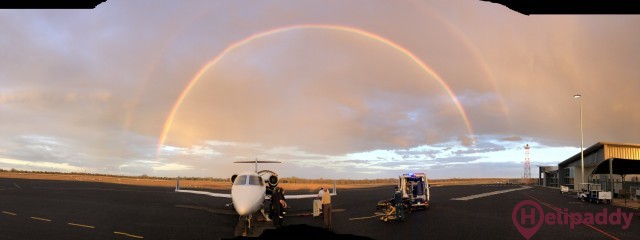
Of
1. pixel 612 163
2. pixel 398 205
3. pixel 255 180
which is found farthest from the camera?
pixel 612 163

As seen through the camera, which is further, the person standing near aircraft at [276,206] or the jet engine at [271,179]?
the jet engine at [271,179]

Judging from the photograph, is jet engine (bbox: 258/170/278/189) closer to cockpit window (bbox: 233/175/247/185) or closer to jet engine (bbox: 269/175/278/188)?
jet engine (bbox: 269/175/278/188)

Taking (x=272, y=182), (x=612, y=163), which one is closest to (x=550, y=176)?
(x=612, y=163)

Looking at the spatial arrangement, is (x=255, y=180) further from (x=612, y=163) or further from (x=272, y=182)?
(x=612, y=163)

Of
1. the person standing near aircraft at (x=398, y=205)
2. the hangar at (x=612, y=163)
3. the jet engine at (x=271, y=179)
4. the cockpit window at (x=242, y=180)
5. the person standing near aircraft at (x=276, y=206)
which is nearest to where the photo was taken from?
the person standing near aircraft at (x=276, y=206)

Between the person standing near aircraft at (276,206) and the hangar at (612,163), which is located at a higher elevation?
the hangar at (612,163)

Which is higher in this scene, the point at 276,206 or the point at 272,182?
the point at 272,182

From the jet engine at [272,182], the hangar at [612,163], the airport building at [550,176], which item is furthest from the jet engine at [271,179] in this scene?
the airport building at [550,176]

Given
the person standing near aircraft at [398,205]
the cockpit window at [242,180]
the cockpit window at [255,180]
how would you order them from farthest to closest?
the person standing near aircraft at [398,205] < the cockpit window at [255,180] < the cockpit window at [242,180]

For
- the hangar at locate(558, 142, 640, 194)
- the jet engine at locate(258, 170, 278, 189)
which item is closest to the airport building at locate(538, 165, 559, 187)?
the hangar at locate(558, 142, 640, 194)

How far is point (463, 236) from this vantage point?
16562 millimetres

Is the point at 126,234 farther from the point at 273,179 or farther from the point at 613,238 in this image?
the point at 613,238

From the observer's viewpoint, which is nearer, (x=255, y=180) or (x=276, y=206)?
(x=276, y=206)

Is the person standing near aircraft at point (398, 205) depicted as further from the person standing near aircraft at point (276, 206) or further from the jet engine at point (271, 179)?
the jet engine at point (271, 179)
